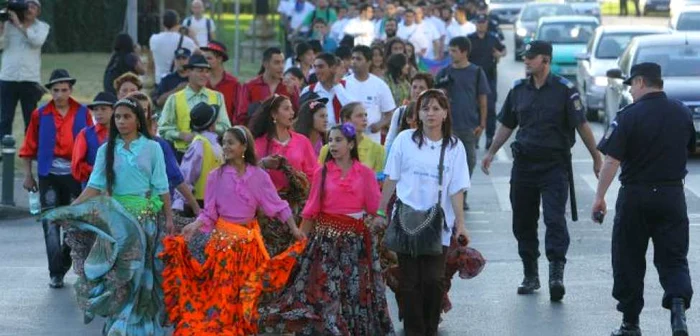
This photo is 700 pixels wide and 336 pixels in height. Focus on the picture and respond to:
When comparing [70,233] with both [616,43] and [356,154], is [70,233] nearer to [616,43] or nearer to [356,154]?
[356,154]

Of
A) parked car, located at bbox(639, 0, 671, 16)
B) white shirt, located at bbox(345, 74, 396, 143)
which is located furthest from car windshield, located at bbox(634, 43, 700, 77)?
parked car, located at bbox(639, 0, 671, 16)

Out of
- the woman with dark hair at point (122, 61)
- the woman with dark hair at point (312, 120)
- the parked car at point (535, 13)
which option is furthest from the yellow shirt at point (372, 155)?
the parked car at point (535, 13)

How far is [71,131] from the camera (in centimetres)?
1255

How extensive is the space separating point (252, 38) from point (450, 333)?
90.4 ft

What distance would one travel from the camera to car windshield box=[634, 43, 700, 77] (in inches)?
889

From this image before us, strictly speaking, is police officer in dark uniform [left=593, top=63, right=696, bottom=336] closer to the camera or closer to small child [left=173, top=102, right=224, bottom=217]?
small child [left=173, top=102, right=224, bottom=217]

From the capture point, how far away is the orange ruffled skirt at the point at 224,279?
9875 millimetres

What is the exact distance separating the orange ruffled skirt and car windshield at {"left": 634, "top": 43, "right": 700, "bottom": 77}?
532 inches

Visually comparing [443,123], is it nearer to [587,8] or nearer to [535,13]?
[535,13]

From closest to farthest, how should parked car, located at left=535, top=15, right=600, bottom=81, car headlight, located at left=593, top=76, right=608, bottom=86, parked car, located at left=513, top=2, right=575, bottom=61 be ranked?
car headlight, located at left=593, top=76, right=608, bottom=86 → parked car, located at left=535, top=15, right=600, bottom=81 → parked car, located at left=513, top=2, right=575, bottom=61

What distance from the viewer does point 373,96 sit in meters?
15.0

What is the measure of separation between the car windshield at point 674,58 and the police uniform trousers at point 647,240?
41.9 ft

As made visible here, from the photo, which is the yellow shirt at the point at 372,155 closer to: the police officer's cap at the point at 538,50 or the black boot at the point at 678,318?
the police officer's cap at the point at 538,50

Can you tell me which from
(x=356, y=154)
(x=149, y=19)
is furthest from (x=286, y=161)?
(x=149, y=19)
